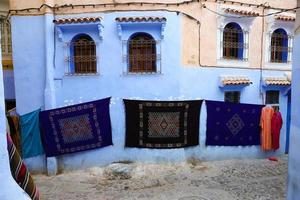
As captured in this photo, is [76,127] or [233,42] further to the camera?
[233,42]

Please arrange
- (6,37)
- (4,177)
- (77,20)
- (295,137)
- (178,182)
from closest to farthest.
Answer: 1. (4,177)
2. (295,137)
3. (178,182)
4. (77,20)
5. (6,37)

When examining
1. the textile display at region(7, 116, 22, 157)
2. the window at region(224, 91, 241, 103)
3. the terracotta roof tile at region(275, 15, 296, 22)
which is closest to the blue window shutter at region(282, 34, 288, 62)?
the terracotta roof tile at region(275, 15, 296, 22)

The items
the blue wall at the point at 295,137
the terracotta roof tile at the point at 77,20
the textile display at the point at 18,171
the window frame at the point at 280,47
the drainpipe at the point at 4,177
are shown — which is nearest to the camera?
the drainpipe at the point at 4,177

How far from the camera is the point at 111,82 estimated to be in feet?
28.1

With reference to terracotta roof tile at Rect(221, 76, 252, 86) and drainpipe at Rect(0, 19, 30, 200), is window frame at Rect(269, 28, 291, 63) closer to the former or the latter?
terracotta roof tile at Rect(221, 76, 252, 86)

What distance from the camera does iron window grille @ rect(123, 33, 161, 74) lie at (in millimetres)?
8547

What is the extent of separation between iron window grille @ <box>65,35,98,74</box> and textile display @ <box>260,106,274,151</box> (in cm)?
602

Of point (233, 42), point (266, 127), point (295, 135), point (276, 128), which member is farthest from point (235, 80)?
point (295, 135)

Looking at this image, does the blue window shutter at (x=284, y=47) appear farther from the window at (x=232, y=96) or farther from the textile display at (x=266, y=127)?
the window at (x=232, y=96)

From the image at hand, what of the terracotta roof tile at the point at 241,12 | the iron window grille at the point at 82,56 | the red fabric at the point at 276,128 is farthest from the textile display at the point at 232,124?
the iron window grille at the point at 82,56

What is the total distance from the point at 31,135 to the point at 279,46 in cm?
935

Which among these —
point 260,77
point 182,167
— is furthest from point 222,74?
point 182,167

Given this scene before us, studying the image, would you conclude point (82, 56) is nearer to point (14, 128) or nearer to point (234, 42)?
point (14, 128)

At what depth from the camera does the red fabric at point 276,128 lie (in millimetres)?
9516
